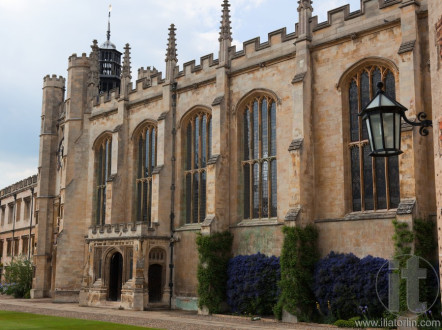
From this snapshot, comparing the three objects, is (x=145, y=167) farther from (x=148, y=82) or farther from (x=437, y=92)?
(x=437, y=92)

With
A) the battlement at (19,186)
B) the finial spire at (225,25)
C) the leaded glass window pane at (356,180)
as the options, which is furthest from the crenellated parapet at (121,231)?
the battlement at (19,186)

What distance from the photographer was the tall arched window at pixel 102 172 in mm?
30438

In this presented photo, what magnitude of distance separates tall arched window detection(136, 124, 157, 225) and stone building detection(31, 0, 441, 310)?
8 cm

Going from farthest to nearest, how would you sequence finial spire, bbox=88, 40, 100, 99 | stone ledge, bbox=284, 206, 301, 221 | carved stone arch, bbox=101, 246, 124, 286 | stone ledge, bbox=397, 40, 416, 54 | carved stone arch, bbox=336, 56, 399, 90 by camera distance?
finial spire, bbox=88, 40, 100, 99
carved stone arch, bbox=101, 246, 124, 286
stone ledge, bbox=284, 206, 301, 221
carved stone arch, bbox=336, 56, 399, 90
stone ledge, bbox=397, 40, 416, 54

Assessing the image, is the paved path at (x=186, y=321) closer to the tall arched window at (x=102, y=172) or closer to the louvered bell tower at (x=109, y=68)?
the tall arched window at (x=102, y=172)

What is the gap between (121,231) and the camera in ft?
81.9

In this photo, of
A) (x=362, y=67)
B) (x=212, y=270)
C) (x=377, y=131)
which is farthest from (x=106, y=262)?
(x=377, y=131)

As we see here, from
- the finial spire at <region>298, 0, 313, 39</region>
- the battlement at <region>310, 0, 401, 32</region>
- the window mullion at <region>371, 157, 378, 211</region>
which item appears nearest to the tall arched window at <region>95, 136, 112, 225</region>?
the finial spire at <region>298, 0, 313, 39</region>

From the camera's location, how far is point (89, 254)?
26.6 metres

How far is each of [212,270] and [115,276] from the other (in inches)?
275

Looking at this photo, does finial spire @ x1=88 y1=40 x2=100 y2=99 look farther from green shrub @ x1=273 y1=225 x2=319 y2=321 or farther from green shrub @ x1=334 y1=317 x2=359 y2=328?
green shrub @ x1=334 y1=317 x2=359 y2=328

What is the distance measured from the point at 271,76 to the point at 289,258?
770cm

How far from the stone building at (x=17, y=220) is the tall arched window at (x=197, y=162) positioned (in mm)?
19739

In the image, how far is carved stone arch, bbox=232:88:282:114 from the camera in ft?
71.7
